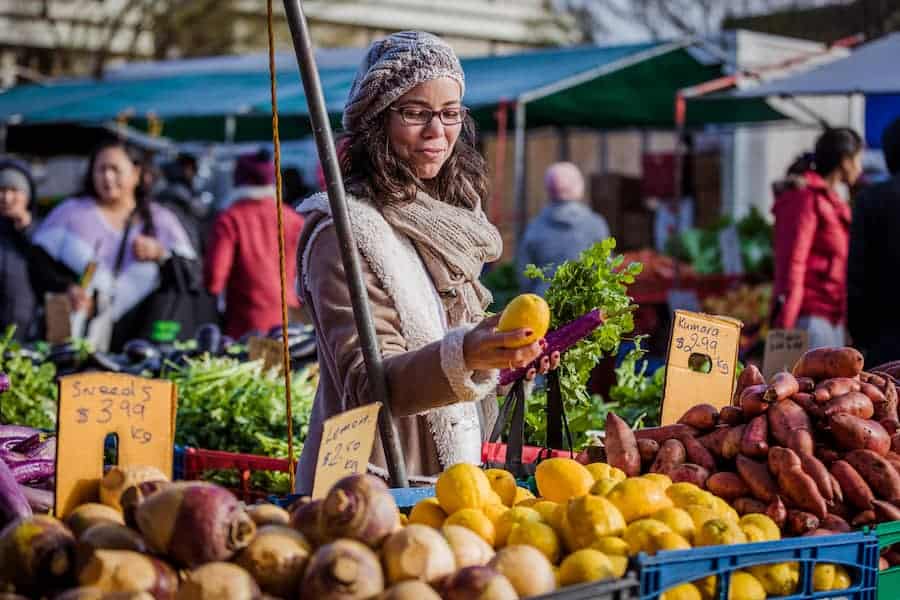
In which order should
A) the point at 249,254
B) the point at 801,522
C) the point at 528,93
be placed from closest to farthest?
the point at 801,522
the point at 249,254
the point at 528,93

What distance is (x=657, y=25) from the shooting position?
25.4 metres

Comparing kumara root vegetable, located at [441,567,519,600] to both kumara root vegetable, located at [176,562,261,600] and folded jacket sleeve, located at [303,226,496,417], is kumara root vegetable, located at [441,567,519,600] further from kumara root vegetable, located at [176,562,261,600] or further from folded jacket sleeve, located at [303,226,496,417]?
folded jacket sleeve, located at [303,226,496,417]

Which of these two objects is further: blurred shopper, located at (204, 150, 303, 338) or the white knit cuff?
blurred shopper, located at (204, 150, 303, 338)

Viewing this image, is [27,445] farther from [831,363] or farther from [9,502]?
[831,363]

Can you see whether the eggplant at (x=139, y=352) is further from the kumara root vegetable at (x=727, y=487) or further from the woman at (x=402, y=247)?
the kumara root vegetable at (x=727, y=487)

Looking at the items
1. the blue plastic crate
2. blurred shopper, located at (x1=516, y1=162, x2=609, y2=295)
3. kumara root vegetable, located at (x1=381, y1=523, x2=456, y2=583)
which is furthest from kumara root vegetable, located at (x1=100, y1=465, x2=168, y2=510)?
blurred shopper, located at (x1=516, y1=162, x2=609, y2=295)

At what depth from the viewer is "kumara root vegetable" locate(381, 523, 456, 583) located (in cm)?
171

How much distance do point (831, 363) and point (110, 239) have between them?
471 centimetres

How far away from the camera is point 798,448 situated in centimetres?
246

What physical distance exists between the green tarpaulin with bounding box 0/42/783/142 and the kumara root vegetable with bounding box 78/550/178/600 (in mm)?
6966

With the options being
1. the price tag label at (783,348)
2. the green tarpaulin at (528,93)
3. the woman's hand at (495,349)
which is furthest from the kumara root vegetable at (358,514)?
the green tarpaulin at (528,93)

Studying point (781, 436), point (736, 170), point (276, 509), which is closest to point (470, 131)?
point (781, 436)

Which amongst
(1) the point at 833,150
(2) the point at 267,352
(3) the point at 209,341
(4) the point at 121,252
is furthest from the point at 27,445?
(1) the point at 833,150

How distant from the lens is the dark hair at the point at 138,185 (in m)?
6.54
